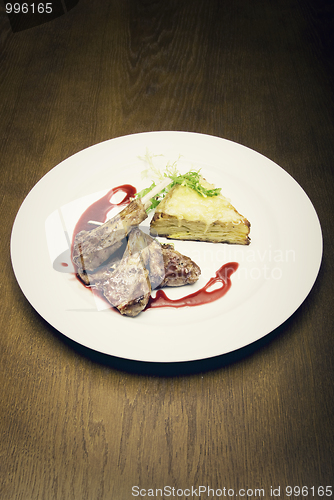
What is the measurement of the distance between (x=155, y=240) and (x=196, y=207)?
526mm

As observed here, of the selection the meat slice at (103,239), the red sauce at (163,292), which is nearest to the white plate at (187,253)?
the red sauce at (163,292)

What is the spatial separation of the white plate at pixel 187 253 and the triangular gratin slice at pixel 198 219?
0.35 ft

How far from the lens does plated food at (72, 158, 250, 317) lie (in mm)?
2684

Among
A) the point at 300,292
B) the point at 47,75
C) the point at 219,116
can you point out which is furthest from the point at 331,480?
the point at 47,75

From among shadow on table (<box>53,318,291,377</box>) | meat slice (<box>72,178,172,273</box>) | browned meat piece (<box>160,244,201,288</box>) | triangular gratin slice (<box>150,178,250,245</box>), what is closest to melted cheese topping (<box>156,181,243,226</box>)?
triangular gratin slice (<box>150,178,250,245</box>)

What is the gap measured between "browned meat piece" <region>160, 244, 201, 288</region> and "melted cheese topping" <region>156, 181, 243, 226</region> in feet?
1.63

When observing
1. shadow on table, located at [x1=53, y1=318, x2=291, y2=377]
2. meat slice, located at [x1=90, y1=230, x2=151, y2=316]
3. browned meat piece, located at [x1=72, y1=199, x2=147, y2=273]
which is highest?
browned meat piece, located at [x1=72, y1=199, x2=147, y2=273]

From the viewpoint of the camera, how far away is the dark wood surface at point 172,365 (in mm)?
2232

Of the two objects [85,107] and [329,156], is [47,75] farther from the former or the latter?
[329,156]

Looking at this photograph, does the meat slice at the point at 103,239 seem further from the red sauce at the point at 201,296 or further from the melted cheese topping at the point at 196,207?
the red sauce at the point at 201,296

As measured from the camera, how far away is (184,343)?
95.9 inches

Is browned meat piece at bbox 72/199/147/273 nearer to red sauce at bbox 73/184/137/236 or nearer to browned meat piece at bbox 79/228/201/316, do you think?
browned meat piece at bbox 79/228/201/316

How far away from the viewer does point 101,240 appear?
2.86m

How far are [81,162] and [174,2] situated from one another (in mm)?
3383
